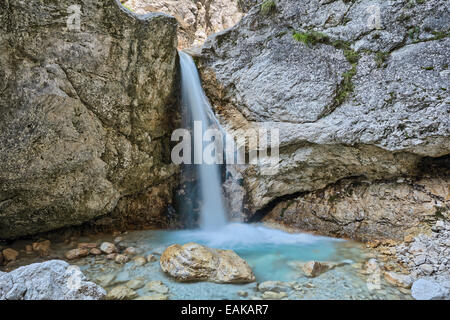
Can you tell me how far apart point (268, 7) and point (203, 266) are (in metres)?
6.25

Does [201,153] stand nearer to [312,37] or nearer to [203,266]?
[203,266]

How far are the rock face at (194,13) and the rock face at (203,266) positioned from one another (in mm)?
14999

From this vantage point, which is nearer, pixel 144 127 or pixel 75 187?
pixel 75 187

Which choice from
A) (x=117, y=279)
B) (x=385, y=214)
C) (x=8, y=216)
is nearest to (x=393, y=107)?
(x=385, y=214)

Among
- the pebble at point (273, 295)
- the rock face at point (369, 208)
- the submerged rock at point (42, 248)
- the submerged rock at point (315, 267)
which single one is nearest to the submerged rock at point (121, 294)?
the pebble at point (273, 295)

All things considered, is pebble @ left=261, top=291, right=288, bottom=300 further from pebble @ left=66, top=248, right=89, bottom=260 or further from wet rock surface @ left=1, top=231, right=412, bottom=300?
pebble @ left=66, top=248, right=89, bottom=260

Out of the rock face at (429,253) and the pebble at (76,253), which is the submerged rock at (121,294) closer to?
the pebble at (76,253)

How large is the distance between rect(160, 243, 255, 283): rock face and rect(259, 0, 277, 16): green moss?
5.93 m

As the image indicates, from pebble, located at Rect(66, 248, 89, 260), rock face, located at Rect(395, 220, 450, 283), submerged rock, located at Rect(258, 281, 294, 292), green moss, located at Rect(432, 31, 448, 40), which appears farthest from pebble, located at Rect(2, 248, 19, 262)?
green moss, located at Rect(432, 31, 448, 40)

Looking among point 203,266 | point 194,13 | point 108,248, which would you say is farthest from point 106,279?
point 194,13

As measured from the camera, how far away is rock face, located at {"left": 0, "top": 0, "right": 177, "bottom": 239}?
3.86m
